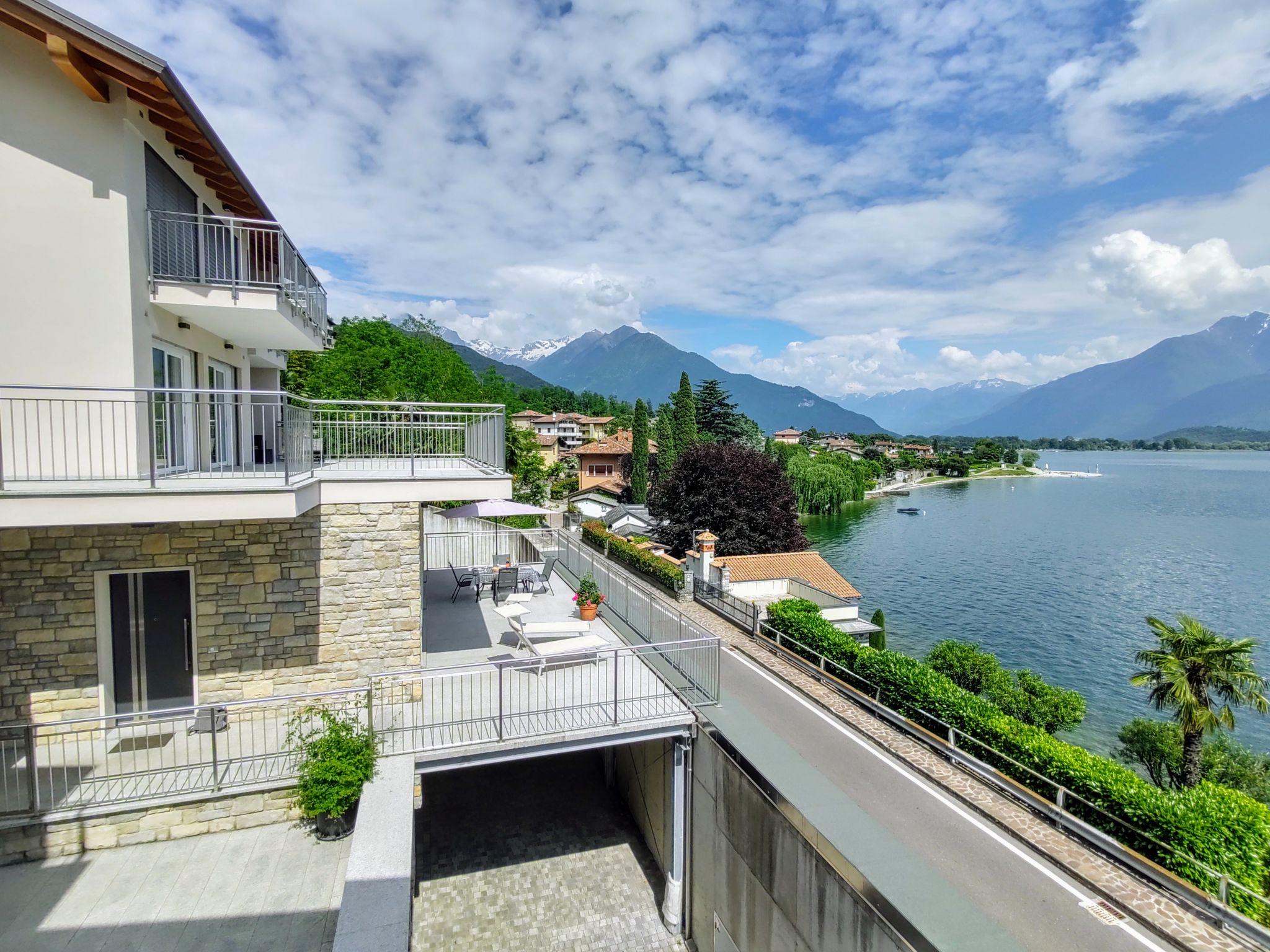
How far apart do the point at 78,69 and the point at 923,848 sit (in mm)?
13128

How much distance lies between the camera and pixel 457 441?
1254 centimetres

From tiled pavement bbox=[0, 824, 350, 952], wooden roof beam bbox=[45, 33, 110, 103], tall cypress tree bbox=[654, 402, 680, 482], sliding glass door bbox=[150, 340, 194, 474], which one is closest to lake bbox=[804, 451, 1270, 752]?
tall cypress tree bbox=[654, 402, 680, 482]

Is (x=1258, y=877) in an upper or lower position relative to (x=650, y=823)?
upper

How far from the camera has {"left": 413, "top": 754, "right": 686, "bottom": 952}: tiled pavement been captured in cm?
901

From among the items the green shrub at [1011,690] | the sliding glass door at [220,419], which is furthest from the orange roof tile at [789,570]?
the sliding glass door at [220,419]

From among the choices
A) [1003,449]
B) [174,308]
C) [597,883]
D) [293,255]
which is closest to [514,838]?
[597,883]

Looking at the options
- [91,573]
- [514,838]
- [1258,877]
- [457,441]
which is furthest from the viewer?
[457,441]

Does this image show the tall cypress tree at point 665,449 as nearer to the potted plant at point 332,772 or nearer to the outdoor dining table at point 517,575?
the outdoor dining table at point 517,575

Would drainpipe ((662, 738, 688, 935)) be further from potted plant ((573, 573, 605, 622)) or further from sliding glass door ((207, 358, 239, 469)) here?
sliding glass door ((207, 358, 239, 469))

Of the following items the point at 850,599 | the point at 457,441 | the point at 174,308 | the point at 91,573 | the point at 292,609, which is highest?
the point at 174,308

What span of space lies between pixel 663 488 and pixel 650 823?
25704 mm

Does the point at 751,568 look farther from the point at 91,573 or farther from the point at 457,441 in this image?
the point at 91,573

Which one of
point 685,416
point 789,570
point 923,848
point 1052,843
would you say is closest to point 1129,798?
point 1052,843

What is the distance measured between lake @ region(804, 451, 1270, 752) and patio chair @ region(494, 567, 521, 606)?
18932mm
